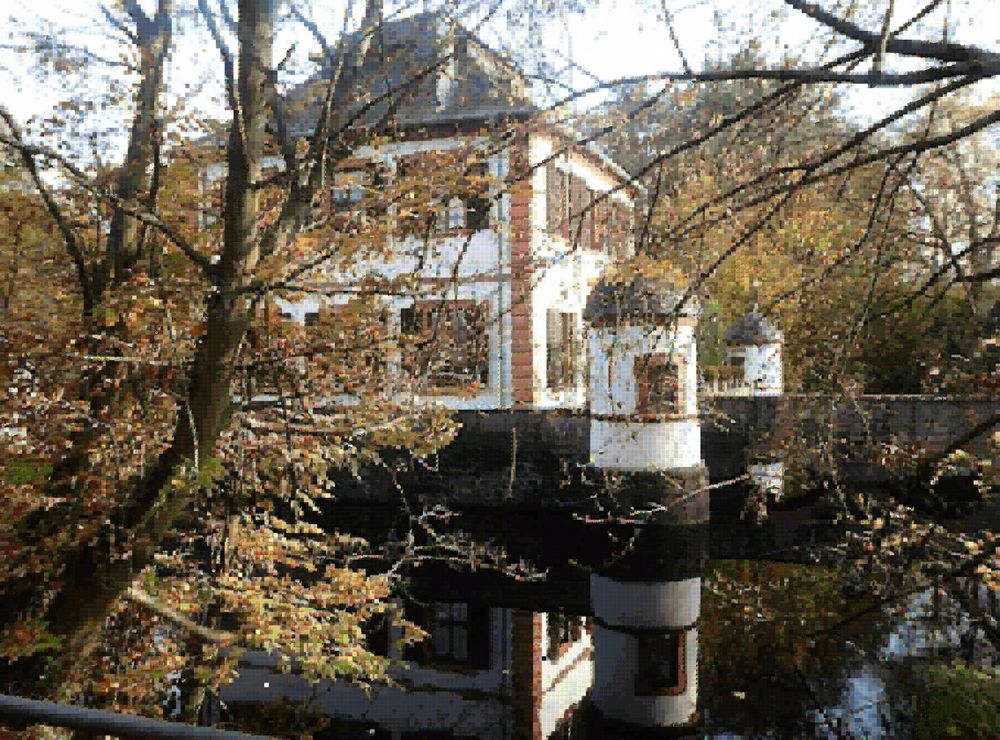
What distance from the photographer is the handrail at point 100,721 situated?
119cm

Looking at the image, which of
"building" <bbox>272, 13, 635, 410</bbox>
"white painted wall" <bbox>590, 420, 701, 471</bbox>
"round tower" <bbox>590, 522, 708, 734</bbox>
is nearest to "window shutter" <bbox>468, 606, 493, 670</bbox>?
"round tower" <bbox>590, 522, 708, 734</bbox>

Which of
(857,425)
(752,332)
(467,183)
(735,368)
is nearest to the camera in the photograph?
(467,183)

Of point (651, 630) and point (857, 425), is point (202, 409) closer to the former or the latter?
point (651, 630)

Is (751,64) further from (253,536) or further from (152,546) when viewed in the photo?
(253,536)

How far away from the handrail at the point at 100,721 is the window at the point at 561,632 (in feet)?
30.9

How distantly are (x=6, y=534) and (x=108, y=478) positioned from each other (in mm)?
754

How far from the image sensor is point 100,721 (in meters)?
1.26

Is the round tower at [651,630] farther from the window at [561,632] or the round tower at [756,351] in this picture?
the round tower at [756,351]

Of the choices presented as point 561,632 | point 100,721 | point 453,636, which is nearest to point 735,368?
point 561,632

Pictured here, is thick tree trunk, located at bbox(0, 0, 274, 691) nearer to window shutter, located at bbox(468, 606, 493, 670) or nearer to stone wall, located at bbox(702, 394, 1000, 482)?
window shutter, located at bbox(468, 606, 493, 670)

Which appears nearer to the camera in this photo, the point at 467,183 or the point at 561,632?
the point at 467,183

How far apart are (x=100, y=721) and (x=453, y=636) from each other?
32.8ft

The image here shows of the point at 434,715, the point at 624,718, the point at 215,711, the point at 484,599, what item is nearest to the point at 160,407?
the point at 215,711

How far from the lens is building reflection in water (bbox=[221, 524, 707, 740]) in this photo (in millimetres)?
8461
